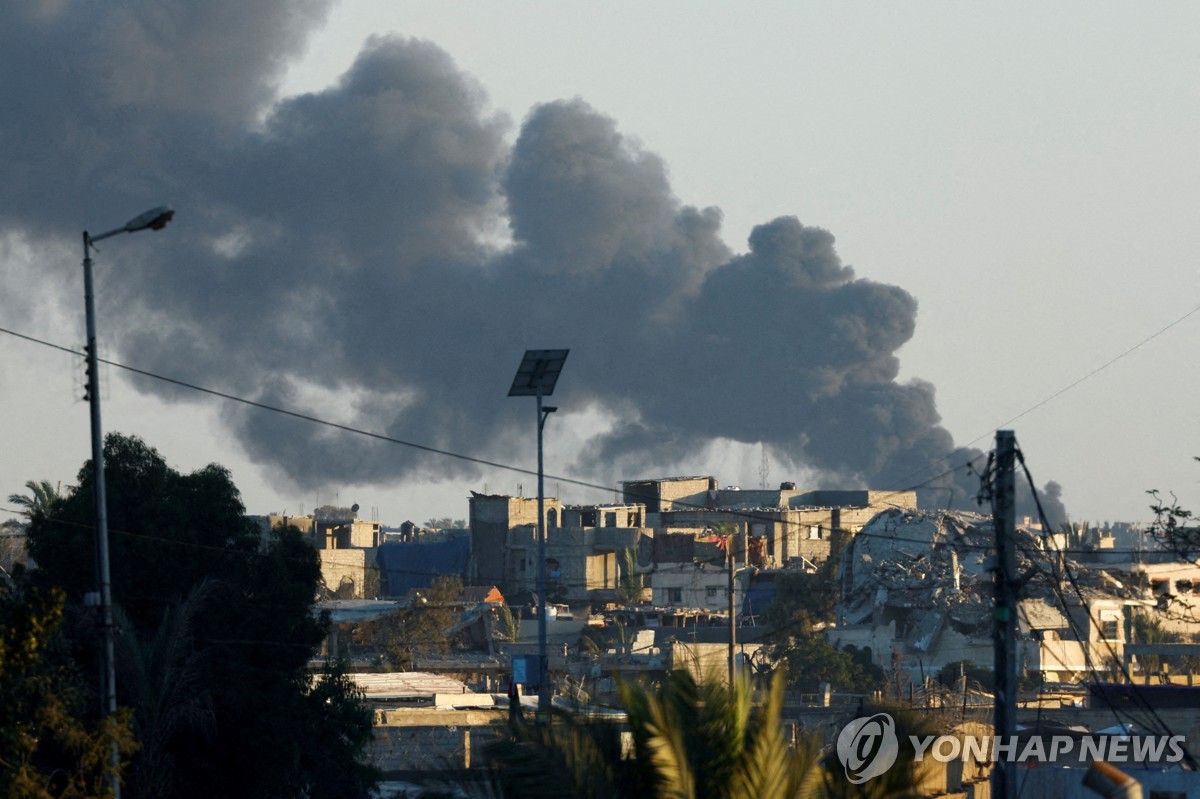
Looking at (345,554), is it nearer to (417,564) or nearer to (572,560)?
(417,564)

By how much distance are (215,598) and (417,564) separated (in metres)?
81.7

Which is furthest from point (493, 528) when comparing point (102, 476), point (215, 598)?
point (102, 476)

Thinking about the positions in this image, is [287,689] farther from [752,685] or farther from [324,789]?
[752,685]

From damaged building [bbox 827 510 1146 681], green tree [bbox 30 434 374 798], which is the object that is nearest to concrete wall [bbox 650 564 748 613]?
damaged building [bbox 827 510 1146 681]

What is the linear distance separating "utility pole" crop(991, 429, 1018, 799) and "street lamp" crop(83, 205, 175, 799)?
440 inches

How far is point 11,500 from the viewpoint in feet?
223

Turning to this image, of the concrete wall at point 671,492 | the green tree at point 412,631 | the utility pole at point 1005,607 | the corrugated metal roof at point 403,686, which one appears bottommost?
the corrugated metal roof at point 403,686

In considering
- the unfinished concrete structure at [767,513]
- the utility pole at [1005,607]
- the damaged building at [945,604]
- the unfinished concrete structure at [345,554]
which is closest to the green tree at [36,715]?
the utility pole at [1005,607]

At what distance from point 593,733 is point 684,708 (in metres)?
0.97

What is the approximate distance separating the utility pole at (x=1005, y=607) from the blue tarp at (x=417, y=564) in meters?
87.0

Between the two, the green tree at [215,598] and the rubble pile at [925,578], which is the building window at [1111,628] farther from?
the green tree at [215,598]

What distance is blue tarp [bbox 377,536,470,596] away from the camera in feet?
353

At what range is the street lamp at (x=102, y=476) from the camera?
742 inches

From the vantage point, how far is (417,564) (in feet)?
361
